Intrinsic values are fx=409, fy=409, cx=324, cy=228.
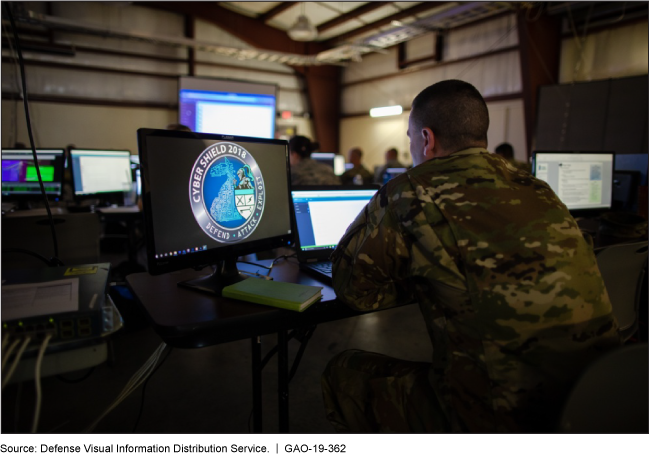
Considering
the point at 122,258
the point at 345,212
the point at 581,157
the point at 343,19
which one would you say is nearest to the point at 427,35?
the point at 343,19

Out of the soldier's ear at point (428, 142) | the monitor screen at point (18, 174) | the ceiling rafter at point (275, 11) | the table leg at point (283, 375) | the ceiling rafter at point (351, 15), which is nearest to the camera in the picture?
the soldier's ear at point (428, 142)

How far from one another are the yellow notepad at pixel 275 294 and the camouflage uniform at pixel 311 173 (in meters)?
2.25

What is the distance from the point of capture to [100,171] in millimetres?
3572

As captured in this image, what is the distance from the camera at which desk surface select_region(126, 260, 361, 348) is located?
0.95m

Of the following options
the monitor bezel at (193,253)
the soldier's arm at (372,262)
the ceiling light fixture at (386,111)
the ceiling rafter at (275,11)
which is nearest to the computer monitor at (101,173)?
the monitor bezel at (193,253)

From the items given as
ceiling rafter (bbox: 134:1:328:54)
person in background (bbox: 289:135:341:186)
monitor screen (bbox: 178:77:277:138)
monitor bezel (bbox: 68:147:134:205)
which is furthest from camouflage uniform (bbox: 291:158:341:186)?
ceiling rafter (bbox: 134:1:328:54)

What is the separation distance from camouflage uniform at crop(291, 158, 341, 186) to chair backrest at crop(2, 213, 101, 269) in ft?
5.22

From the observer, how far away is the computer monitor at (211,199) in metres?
Answer: 1.02

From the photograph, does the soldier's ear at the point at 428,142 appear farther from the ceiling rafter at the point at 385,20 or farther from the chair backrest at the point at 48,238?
the ceiling rafter at the point at 385,20

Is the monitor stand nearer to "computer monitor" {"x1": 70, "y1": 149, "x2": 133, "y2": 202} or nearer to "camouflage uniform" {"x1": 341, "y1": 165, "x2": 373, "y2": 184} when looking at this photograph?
"computer monitor" {"x1": 70, "y1": 149, "x2": 133, "y2": 202}

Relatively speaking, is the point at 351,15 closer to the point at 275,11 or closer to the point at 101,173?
the point at 275,11

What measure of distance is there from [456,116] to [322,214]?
74cm

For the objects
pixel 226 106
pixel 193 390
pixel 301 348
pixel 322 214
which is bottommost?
pixel 193 390

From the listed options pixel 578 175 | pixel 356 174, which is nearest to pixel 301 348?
pixel 578 175
